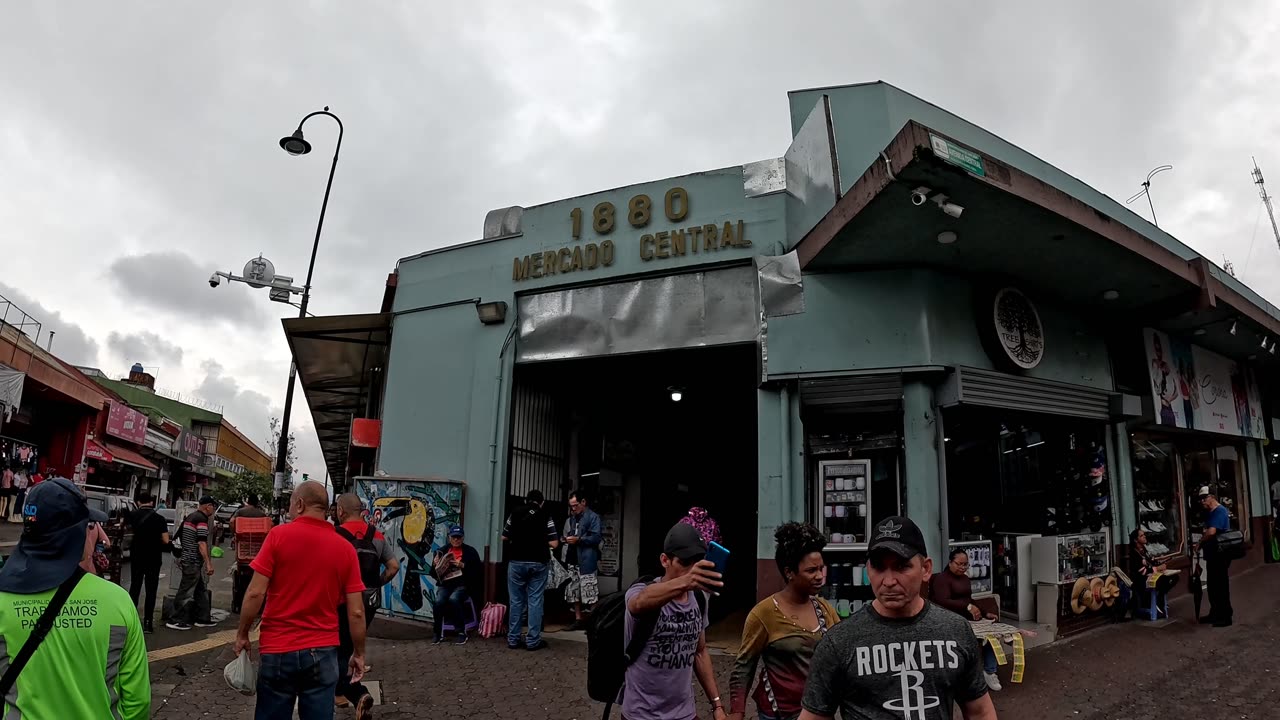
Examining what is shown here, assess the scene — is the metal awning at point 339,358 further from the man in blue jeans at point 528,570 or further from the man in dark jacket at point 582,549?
the man in blue jeans at point 528,570

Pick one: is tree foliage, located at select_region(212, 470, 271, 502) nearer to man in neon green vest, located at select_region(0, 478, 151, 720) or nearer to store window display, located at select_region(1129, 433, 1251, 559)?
store window display, located at select_region(1129, 433, 1251, 559)

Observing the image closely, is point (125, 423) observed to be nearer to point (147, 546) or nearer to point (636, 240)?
point (147, 546)

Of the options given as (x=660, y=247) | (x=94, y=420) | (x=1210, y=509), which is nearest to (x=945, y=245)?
(x=660, y=247)

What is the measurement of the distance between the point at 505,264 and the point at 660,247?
246 centimetres

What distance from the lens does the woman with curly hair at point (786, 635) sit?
353 centimetres

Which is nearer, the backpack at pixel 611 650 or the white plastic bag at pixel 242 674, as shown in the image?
the backpack at pixel 611 650

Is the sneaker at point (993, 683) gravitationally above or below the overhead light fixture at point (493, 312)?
below

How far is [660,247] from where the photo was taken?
32.2ft

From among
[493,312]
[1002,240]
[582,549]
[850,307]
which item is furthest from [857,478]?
[493,312]

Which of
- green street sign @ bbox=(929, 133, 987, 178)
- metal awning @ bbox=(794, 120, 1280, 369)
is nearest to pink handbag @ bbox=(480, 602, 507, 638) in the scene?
metal awning @ bbox=(794, 120, 1280, 369)

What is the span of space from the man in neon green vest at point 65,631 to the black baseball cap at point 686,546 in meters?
1.94

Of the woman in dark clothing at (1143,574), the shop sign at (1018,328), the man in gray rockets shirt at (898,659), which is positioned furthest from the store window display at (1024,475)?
the man in gray rockets shirt at (898,659)

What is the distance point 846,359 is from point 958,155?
2.84 metres

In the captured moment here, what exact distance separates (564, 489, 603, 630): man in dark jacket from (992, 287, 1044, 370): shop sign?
528 centimetres
